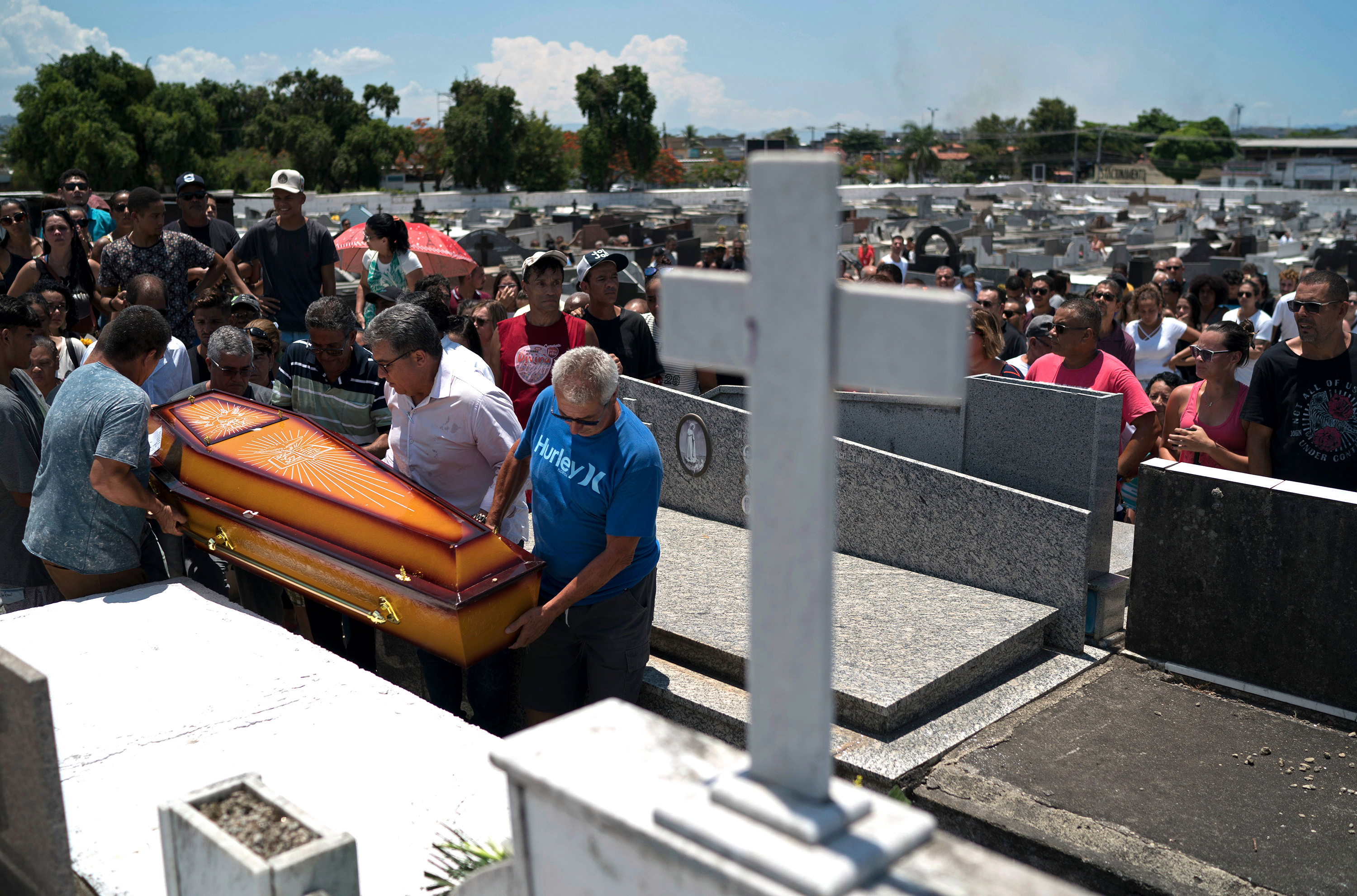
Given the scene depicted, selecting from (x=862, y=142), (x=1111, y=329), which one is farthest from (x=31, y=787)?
(x=862, y=142)

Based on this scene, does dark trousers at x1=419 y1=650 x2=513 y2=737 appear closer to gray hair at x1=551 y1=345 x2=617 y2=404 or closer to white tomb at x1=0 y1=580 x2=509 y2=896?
white tomb at x1=0 y1=580 x2=509 y2=896

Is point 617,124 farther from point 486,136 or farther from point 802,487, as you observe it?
point 802,487

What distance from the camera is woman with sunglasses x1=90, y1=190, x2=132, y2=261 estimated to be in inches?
348

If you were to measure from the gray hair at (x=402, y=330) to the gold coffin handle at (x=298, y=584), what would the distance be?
3.39 feet

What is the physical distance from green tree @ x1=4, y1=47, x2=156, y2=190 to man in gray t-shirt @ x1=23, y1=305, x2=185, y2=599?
179 feet

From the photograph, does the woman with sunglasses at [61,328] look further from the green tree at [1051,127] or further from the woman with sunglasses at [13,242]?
the green tree at [1051,127]

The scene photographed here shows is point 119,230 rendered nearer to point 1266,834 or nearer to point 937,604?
point 937,604

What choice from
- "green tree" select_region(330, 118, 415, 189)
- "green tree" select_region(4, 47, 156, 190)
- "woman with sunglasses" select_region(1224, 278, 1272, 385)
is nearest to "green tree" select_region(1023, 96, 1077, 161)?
"green tree" select_region(330, 118, 415, 189)

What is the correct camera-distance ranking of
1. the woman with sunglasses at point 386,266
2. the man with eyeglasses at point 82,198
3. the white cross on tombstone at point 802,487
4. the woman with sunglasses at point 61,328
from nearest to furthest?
1. the white cross on tombstone at point 802,487
2. the woman with sunglasses at point 61,328
3. the woman with sunglasses at point 386,266
4. the man with eyeglasses at point 82,198

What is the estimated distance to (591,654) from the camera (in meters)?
4.24

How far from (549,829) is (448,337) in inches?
184

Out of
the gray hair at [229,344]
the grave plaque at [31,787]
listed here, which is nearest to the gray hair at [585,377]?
the grave plaque at [31,787]

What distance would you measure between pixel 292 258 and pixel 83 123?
5402cm

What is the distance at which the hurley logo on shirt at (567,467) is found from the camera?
3875 mm
